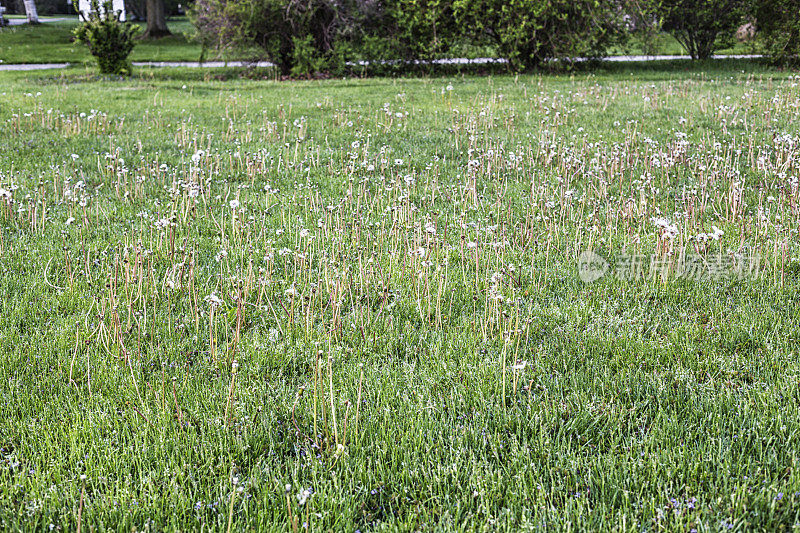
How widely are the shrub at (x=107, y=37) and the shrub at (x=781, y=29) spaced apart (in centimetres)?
1756

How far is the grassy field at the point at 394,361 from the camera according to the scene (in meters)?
2.53

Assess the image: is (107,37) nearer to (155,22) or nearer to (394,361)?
Answer: (394,361)

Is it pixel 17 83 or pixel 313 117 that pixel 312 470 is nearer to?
pixel 313 117

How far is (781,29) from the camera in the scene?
18844 mm

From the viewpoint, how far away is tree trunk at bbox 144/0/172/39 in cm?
3650

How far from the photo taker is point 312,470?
267cm

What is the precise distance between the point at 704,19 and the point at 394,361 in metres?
21.0

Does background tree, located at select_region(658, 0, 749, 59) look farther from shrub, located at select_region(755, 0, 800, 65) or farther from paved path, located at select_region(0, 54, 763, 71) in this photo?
paved path, located at select_region(0, 54, 763, 71)

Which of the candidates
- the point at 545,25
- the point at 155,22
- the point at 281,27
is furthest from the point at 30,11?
the point at 545,25

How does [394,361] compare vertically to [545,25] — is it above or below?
below

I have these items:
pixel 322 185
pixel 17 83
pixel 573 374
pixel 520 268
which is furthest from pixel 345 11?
pixel 573 374

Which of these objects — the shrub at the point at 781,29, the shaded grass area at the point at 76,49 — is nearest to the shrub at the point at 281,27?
the shaded grass area at the point at 76,49

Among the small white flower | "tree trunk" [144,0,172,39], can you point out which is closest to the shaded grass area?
"tree trunk" [144,0,172,39]

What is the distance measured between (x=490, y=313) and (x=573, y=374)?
2.24 feet
